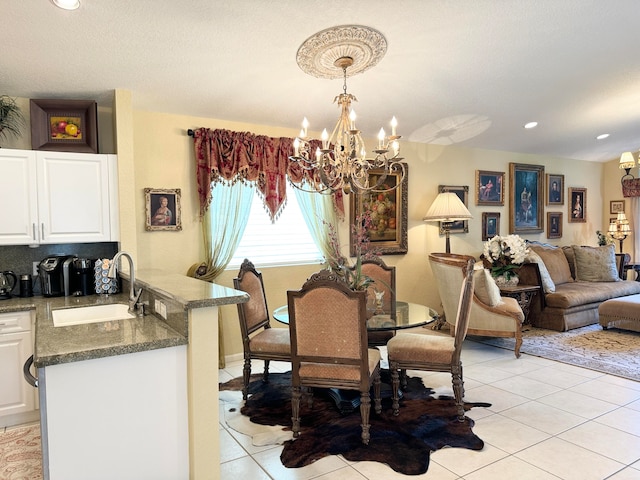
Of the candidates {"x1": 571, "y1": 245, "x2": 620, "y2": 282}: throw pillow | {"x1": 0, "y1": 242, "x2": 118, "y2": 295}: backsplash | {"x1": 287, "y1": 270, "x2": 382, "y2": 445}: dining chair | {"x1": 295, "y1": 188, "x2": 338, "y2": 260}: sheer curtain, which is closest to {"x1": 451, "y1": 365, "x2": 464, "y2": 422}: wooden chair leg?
{"x1": 287, "y1": 270, "x2": 382, "y2": 445}: dining chair

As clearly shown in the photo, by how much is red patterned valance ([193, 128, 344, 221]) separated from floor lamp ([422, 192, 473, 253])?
1683 millimetres

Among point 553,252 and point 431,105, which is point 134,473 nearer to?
point 431,105

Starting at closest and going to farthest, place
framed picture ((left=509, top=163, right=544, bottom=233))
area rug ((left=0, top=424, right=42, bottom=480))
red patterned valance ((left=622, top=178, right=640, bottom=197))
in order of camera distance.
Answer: area rug ((left=0, top=424, right=42, bottom=480)), framed picture ((left=509, top=163, right=544, bottom=233)), red patterned valance ((left=622, top=178, right=640, bottom=197))

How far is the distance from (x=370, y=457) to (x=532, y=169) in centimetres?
574

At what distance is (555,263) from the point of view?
6.31m

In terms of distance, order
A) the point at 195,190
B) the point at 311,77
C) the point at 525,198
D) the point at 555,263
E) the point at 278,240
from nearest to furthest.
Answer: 1. the point at 311,77
2. the point at 195,190
3. the point at 278,240
4. the point at 555,263
5. the point at 525,198

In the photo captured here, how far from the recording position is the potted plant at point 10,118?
127 inches

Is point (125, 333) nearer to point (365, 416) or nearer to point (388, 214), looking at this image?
point (365, 416)

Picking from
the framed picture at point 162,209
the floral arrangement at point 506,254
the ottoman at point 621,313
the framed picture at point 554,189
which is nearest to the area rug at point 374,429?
the framed picture at point 162,209

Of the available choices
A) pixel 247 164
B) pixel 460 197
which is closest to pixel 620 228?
pixel 460 197

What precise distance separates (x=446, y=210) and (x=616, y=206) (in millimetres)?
4524

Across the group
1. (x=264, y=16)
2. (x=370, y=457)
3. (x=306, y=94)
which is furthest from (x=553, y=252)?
(x=264, y=16)

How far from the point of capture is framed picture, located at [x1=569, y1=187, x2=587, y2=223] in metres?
7.39

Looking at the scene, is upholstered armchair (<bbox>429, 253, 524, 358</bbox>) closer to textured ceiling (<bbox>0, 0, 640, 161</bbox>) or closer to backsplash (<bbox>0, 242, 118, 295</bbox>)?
textured ceiling (<bbox>0, 0, 640, 161</bbox>)
